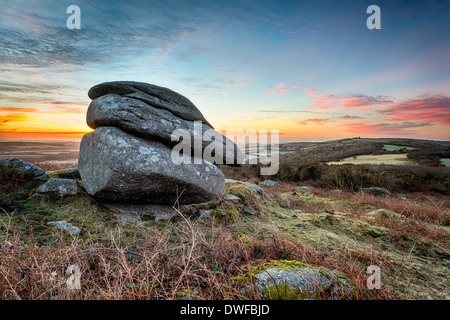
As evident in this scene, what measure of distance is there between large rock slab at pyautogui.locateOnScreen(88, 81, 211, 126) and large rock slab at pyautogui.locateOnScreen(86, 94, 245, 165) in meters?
0.20

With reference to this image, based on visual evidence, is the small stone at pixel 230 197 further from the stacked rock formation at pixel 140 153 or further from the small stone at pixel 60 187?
the small stone at pixel 60 187

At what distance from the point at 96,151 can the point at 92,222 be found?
1747mm

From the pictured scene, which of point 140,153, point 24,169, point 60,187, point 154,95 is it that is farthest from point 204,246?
point 24,169

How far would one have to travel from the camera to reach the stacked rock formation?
5.22m

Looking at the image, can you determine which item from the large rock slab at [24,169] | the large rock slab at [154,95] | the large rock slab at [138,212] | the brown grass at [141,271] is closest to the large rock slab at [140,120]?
the large rock slab at [154,95]

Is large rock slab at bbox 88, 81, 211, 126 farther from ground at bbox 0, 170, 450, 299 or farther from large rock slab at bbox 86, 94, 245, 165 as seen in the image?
ground at bbox 0, 170, 450, 299

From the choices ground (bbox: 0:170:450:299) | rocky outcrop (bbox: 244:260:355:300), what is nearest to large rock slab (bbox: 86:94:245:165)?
ground (bbox: 0:170:450:299)

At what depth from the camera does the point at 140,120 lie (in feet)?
18.5

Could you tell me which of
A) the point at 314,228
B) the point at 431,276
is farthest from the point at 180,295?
the point at 314,228

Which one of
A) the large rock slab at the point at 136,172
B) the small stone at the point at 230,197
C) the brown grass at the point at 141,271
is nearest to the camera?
the brown grass at the point at 141,271

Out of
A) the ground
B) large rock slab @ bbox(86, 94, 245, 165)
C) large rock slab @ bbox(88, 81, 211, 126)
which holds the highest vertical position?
large rock slab @ bbox(88, 81, 211, 126)

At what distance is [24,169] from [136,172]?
14.5ft

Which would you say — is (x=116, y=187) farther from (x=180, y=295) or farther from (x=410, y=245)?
(x=410, y=245)

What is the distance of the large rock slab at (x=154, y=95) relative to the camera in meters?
6.29
